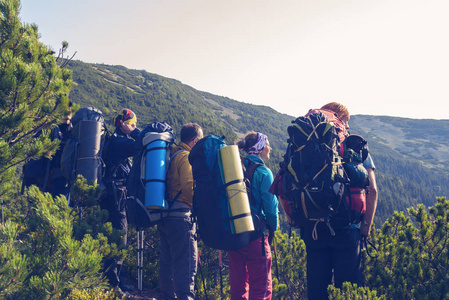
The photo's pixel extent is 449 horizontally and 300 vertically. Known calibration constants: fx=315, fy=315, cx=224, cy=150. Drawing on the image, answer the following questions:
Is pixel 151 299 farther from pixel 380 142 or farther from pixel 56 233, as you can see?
pixel 380 142

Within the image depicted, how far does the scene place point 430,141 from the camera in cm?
11356

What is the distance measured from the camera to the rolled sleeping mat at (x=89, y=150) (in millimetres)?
4484

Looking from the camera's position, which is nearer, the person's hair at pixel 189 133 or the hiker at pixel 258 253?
the hiker at pixel 258 253

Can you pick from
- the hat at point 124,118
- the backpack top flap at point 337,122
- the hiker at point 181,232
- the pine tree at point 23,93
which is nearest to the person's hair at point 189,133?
the hiker at point 181,232

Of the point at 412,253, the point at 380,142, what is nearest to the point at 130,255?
the point at 412,253

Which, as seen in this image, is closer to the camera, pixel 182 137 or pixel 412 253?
pixel 412 253

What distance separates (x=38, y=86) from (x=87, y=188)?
1.44m

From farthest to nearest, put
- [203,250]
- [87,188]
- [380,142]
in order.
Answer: [380,142]
[203,250]
[87,188]

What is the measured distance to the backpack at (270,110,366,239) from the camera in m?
2.85

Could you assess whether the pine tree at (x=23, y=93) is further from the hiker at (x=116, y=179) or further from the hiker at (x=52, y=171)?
the hiker at (x=116, y=179)

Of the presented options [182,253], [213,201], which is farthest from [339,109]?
[182,253]

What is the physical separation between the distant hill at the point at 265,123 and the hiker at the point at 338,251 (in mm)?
42745

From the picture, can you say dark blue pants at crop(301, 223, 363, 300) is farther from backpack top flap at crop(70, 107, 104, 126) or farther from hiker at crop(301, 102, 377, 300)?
backpack top flap at crop(70, 107, 104, 126)

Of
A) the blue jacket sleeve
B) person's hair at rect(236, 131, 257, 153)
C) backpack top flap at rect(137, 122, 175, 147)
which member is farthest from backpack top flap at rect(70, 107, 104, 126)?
the blue jacket sleeve
